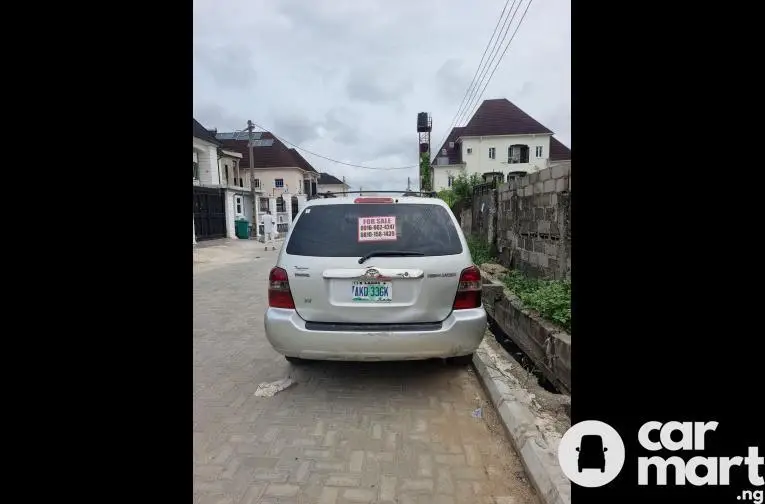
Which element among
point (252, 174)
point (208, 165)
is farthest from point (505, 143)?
point (208, 165)

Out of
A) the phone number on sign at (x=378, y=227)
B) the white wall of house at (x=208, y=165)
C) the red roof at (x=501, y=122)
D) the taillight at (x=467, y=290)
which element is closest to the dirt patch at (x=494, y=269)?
the taillight at (x=467, y=290)

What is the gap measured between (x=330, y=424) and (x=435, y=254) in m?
1.46

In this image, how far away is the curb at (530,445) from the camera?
6.53ft

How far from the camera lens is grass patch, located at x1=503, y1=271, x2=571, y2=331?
12.1 ft

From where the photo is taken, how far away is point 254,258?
47.1 ft

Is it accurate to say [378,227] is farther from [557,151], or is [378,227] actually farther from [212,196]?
[557,151]

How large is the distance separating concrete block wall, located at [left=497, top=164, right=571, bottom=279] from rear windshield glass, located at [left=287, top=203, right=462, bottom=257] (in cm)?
261

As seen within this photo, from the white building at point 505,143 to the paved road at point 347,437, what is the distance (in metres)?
29.8

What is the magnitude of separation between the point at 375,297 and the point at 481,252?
6192 millimetres

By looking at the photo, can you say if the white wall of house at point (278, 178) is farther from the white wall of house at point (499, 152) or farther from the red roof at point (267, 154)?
the white wall of house at point (499, 152)

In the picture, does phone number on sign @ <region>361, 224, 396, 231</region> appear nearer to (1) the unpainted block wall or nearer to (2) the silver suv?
(2) the silver suv
